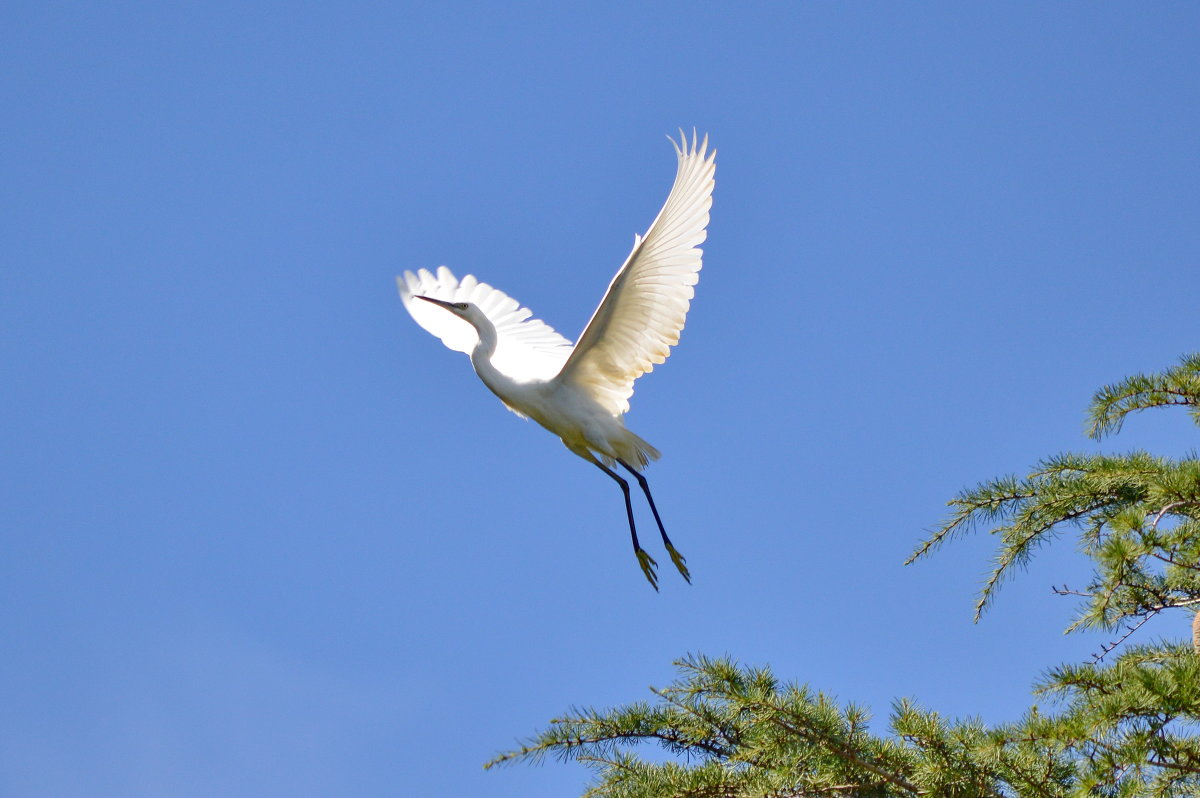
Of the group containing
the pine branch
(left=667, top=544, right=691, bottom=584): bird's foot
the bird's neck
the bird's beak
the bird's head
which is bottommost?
the pine branch

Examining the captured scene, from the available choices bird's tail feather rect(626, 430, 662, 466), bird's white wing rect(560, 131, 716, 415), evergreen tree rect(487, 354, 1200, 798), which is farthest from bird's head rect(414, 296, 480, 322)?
evergreen tree rect(487, 354, 1200, 798)

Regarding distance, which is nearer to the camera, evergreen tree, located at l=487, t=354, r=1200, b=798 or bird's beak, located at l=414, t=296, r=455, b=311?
evergreen tree, located at l=487, t=354, r=1200, b=798

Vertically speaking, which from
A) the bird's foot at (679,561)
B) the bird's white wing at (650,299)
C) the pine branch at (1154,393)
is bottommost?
the pine branch at (1154,393)

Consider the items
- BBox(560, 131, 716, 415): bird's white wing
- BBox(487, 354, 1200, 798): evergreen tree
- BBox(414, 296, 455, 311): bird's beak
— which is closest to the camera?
BBox(487, 354, 1200, 798): evergreen tree

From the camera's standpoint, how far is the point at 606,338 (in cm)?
773

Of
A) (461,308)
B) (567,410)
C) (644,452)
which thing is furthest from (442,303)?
(644,452)

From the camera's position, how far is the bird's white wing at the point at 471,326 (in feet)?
31.5

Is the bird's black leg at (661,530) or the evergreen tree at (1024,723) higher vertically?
the bird's black leg at (661,530)

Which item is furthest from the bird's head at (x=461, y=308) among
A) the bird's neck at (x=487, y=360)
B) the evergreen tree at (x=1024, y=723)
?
the evergreen tree at (x=1024, y=723)

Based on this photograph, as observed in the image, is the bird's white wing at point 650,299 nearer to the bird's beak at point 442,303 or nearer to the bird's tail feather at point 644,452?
the bird's tail feather at point 644,452

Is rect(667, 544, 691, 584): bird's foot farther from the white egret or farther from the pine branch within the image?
the pine branch

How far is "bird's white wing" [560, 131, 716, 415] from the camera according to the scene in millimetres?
7027

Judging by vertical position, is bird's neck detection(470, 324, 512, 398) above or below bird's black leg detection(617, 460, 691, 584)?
above

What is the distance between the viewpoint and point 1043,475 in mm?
5547
